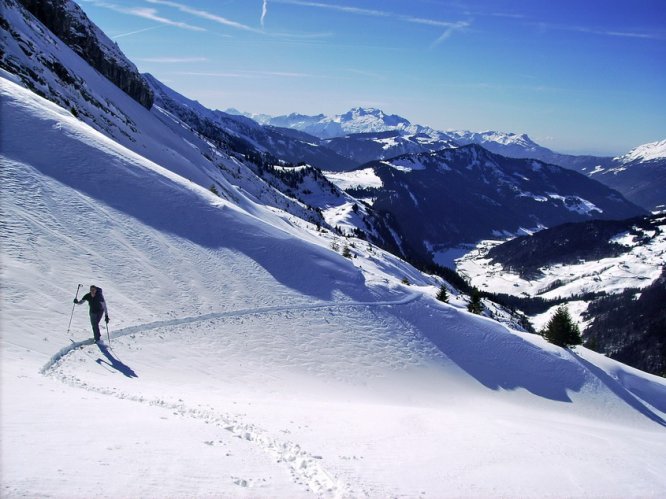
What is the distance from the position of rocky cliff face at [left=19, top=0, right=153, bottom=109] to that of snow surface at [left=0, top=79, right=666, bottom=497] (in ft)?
227

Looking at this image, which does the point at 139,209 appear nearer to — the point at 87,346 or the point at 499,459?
the point at 87,346

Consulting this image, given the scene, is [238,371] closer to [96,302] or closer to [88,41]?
[96,302]

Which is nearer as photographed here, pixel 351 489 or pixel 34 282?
pixel 351 489

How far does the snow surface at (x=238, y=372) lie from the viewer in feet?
31.5

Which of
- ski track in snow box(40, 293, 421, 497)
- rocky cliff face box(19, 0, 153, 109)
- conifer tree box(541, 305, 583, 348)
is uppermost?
rocky cliff face box(19, 0, 153, 109)

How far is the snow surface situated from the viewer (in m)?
9.59

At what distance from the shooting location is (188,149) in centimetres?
9488

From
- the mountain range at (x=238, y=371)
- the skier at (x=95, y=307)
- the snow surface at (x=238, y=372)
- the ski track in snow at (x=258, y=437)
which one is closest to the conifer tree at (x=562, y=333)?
the snow surface at (x=238, y=372)

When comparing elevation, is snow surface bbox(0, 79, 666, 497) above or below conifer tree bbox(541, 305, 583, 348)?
below

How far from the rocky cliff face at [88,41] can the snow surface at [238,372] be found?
69236 mm

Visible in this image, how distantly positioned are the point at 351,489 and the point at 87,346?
1152 cm

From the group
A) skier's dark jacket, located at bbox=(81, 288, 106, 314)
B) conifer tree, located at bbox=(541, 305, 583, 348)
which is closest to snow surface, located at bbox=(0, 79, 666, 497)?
skier's dark jacket, located at bbox=(81, 288, 106, 314)

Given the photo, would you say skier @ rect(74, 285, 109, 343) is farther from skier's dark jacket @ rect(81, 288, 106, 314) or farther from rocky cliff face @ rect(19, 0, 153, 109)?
rocky cliff face @ rect(19, 0, 153, 109)

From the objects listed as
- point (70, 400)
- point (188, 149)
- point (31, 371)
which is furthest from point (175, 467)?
point (188, 149)
